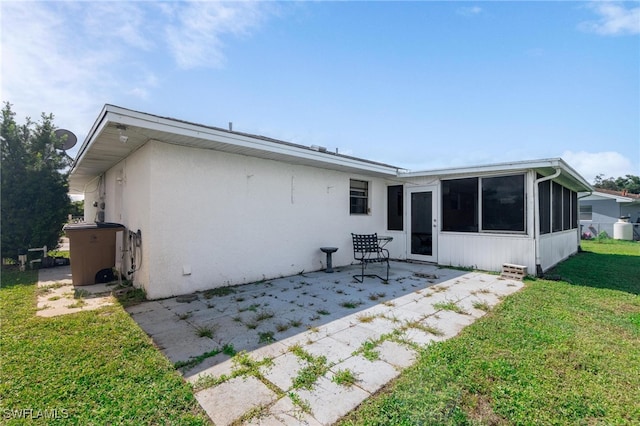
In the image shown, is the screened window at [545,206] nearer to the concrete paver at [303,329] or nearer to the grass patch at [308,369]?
the concrete paver at [303,329]

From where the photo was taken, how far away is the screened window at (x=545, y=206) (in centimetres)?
700

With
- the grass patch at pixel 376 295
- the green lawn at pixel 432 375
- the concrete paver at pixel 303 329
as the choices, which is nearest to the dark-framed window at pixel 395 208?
the concrete paver at pixel 303 329

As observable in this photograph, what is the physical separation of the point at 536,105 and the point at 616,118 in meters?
3.64

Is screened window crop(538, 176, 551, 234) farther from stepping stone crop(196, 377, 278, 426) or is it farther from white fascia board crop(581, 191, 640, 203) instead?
white fascia board crop(581, 191, 640, 203)

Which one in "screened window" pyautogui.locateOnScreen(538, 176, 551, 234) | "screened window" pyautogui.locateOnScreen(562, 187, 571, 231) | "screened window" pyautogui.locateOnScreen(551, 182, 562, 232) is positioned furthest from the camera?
"screened window" pyautogui.locateOnScreen(562, 187, 571, 231)

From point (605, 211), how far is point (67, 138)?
28.3m

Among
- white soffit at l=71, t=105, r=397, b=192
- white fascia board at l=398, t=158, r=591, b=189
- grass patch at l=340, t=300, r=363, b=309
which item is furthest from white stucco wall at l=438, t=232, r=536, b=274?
grass patch at l=340, t=300, r=363, b=309

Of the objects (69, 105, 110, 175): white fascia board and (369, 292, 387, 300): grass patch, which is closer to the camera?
(69, 105, 110, 175): white fascia board

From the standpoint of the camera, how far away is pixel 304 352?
287 centimetres

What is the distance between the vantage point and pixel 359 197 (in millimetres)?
8523

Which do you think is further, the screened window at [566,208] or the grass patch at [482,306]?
the screened window at [566,208]

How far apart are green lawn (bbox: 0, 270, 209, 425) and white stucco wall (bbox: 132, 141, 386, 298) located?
4.46 feet

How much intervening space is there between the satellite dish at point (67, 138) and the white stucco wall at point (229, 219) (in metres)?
4.49

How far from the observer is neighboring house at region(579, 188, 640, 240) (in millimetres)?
17625
